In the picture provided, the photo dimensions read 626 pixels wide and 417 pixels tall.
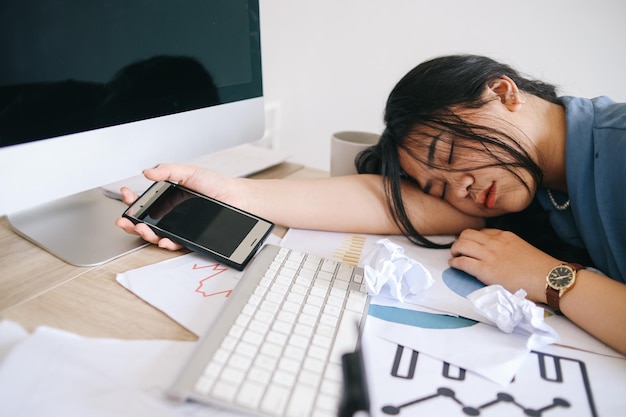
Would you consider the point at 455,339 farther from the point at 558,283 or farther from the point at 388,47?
the point at 388,47

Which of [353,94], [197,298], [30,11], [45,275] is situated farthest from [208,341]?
[353,94]

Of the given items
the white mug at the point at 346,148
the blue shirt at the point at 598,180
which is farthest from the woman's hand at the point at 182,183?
the blue shirt at the point at 598,180

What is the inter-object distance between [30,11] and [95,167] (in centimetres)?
15

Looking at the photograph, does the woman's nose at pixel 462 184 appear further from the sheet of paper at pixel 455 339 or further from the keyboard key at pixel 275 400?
the keyboard key at pixel 275 400

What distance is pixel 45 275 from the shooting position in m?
0.41

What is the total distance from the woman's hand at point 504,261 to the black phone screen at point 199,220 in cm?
26

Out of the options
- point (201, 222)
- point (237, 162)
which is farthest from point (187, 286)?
point (237, 162)

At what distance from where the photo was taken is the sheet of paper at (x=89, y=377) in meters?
0.26

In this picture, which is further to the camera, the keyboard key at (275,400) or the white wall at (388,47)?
the white wall at (388,47)

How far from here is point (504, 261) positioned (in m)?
0.48

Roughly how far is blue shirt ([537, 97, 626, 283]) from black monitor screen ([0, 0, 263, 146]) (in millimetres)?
478

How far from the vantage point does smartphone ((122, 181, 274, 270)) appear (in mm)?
455

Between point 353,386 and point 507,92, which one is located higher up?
point 507,92

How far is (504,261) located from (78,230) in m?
0.51
